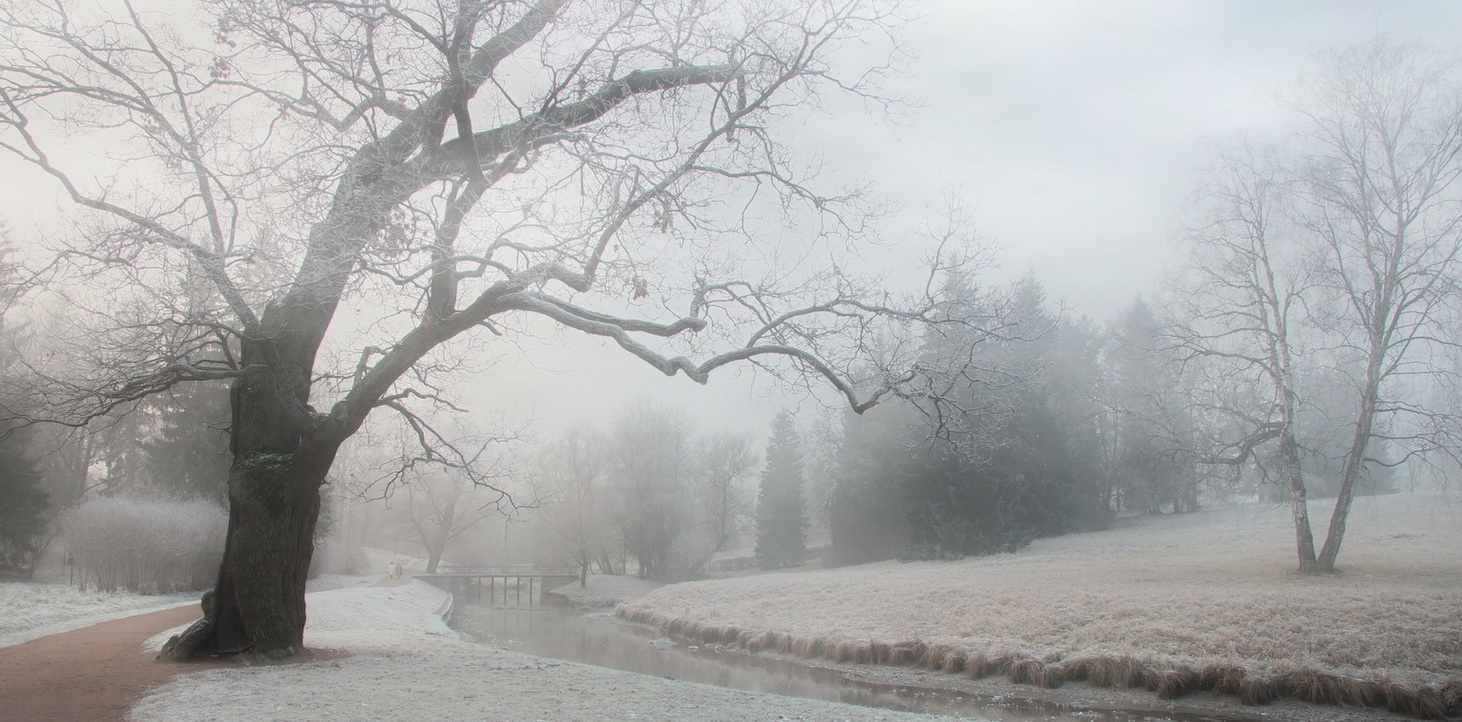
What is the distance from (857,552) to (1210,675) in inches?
983

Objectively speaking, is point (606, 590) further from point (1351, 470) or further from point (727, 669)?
point (1351, 470)

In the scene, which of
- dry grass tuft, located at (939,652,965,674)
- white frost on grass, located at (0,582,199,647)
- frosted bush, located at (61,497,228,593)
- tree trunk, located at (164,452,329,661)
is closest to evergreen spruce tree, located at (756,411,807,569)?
frosted bush, located at (61,497,228,593)

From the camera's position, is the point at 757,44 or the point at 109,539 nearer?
the point at 757,44

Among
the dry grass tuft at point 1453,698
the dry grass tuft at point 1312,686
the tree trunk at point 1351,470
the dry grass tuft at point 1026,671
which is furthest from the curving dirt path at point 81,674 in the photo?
the tree trunk at point 1351,470

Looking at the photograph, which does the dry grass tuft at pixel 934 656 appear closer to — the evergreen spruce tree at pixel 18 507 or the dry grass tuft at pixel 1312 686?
the dry grass tuft at pixel 1312 686

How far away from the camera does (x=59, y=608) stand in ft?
50.4

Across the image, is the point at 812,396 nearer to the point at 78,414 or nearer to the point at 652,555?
the point at 78,414

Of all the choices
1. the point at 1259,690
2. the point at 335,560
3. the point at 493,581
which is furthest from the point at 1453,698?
the point at 493,581

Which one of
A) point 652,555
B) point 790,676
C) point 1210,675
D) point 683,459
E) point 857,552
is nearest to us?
point 1210,675

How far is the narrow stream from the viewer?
1081 centimetres

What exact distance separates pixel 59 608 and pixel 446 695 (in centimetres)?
1361

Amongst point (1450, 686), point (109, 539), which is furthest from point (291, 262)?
point (109, 539)

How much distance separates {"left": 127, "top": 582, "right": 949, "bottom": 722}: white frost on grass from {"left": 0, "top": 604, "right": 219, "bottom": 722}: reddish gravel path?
0.99 feet

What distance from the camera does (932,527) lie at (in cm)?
3044
